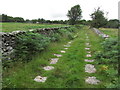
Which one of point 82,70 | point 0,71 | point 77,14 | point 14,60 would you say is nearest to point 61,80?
point 82,70

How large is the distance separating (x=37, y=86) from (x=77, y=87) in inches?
43.1

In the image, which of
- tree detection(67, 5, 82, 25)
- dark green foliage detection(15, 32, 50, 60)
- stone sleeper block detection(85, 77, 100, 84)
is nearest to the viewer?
stone sleeper block detection(85, 77, 100, 84)

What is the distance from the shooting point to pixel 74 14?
Result: 42.8 metres

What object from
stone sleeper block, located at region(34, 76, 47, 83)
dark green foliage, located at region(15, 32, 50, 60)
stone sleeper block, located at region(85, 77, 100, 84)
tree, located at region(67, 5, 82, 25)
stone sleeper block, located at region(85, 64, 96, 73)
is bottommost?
stone sleeper block, located at region(85, 77, 100, 84)

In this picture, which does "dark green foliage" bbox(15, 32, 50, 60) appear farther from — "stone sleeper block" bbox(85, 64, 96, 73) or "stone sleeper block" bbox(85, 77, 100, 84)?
"stone sleeper block" bbox(85, 77, 100, 84)

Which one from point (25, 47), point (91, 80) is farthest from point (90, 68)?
point (25, 47)

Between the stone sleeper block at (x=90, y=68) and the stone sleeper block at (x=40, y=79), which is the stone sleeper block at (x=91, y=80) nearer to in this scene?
the stone sleeper block at (x=90, y=68)

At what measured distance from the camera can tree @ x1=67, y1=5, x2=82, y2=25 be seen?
4278 cm

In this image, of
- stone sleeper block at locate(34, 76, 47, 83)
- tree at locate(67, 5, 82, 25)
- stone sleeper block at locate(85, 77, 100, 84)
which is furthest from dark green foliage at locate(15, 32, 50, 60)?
tree at locate(67, 5, 82, 25)

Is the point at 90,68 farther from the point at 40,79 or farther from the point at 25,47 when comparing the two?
the point at 25,47

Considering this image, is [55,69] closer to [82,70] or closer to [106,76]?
[82,70]

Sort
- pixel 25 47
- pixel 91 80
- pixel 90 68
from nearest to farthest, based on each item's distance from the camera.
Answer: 1. pixel 91 80
2. pixel 90 68
3. pixel 25 47

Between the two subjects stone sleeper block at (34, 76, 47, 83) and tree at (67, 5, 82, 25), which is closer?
stone sleeper block at (34, 76, 47, 83)

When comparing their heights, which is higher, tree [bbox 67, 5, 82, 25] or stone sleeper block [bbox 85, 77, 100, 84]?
tree [bbox 67, 5, 82, 25]
